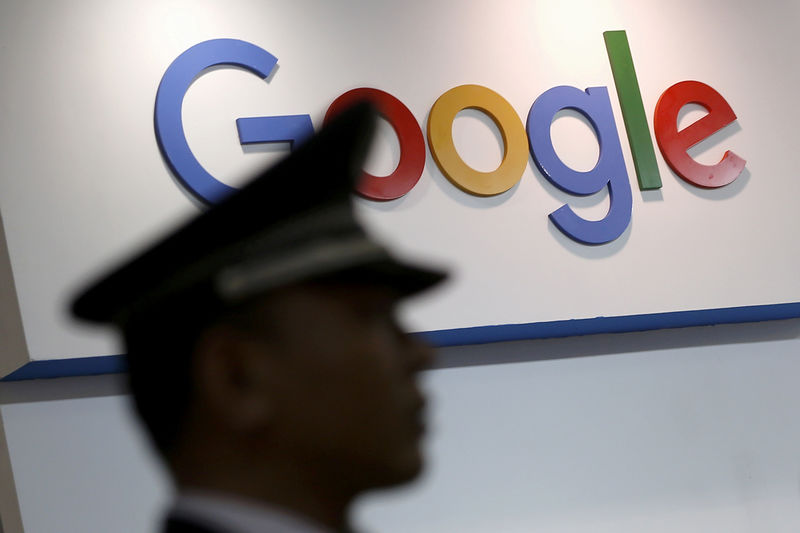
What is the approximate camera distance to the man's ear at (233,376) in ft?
2.58

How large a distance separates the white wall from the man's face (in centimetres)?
167

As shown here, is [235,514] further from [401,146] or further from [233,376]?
[401,146]

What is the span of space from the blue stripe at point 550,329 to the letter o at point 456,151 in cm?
38

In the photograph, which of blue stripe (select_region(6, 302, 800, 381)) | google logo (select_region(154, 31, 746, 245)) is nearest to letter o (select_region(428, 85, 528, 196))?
google logo (select_region(154, 31, 746, 245))

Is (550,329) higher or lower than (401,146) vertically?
lower

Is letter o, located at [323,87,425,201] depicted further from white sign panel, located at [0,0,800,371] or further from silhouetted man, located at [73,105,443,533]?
silhouetted man, located at [73,105,443,533]

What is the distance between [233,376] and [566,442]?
2059 mm

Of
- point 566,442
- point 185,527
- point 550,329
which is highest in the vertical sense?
point 185,527

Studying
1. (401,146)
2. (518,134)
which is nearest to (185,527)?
(401,146)

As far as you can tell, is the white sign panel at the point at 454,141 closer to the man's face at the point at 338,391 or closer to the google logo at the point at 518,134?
the google logo at the point at 518,134

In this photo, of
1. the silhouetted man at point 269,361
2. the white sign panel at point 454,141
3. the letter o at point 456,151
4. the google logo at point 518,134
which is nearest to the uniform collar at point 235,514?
the silhouetted man at point 269,361

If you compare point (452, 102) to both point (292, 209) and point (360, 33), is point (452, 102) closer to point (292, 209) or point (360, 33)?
point (360, 33)

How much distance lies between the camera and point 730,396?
9.54 feet

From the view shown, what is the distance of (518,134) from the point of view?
9.22 ft
